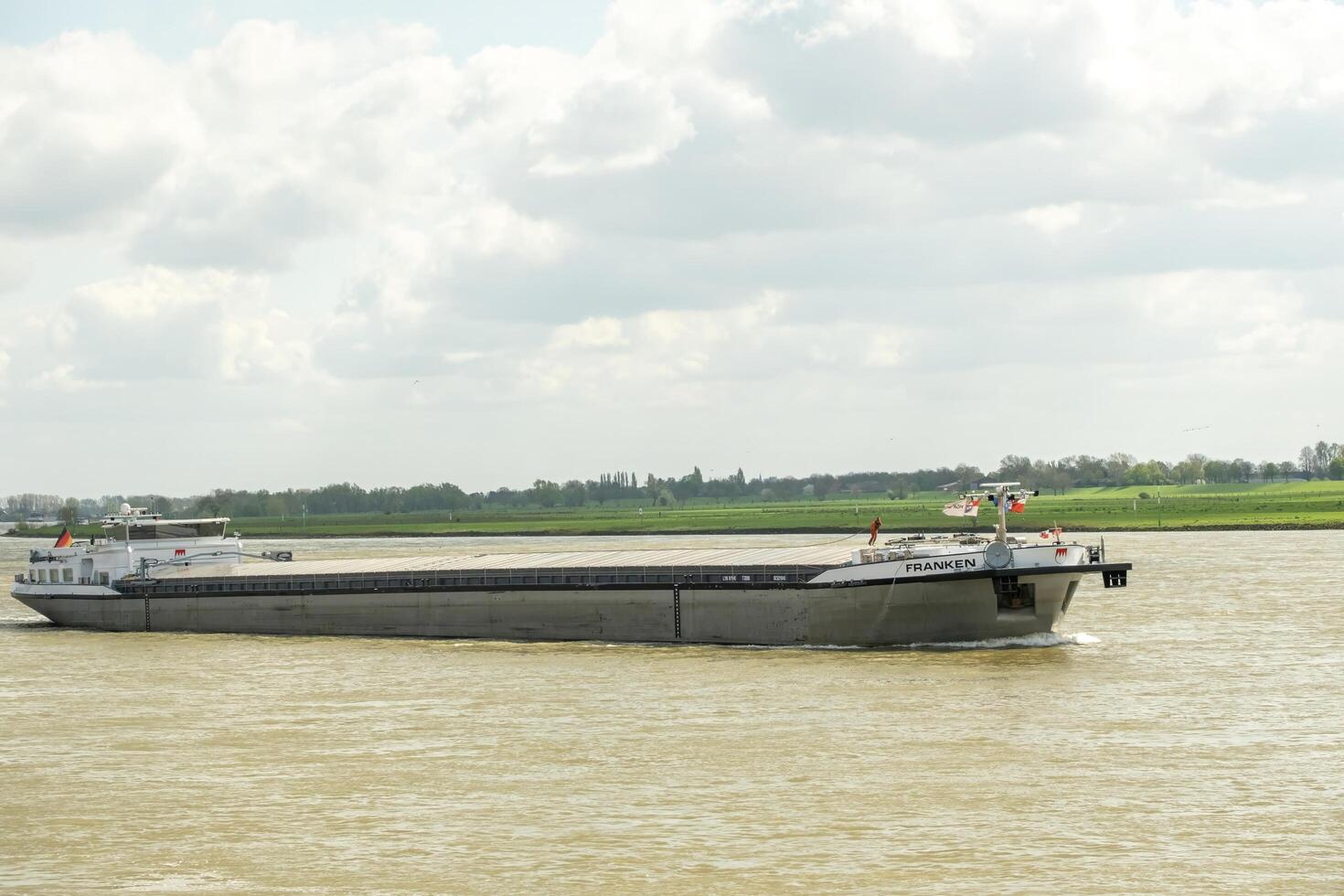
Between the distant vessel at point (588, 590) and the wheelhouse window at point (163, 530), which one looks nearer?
the distant vessel at point (588, 590)

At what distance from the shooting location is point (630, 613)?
47.2 meters

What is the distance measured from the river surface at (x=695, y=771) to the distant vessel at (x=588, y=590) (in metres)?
1.69

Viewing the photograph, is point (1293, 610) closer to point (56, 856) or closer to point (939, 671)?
point (939, 671)

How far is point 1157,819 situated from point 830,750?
7.21 meters

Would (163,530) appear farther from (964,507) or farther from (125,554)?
(964,507)

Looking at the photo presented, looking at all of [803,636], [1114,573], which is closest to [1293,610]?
[1114,573]

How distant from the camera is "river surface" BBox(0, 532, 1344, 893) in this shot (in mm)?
20078

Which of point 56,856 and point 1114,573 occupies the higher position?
point 1114,573

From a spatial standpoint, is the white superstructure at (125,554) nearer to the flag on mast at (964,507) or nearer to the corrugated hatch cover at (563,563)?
the corrugated hatch cover at (563,563)

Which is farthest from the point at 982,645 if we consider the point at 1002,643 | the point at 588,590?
the point at 588,590

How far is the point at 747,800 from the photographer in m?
23.7

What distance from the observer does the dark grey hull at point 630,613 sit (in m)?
42.9

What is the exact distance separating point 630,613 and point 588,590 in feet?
5.86

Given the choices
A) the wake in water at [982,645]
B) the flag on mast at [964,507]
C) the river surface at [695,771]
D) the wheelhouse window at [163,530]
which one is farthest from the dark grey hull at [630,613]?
the wheelhouse window at [163,530]
